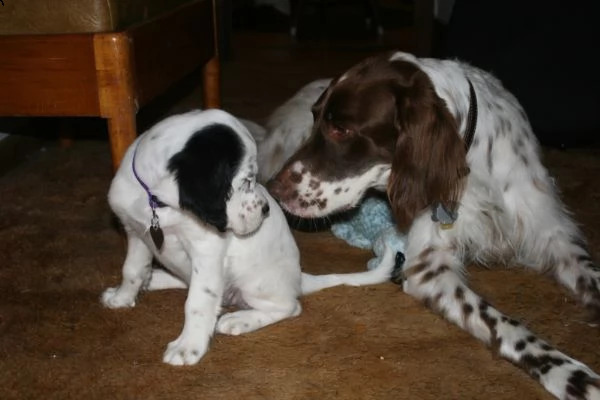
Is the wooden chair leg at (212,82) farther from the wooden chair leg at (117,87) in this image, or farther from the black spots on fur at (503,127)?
the black spots on fur at (503,127)

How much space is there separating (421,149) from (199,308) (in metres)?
0.74

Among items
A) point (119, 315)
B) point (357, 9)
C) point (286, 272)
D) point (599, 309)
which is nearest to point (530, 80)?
point (599, 309)

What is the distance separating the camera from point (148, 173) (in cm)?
191

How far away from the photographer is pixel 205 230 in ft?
6.54

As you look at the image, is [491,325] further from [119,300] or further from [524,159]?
[119,300]

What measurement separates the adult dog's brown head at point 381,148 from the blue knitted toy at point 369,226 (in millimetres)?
382

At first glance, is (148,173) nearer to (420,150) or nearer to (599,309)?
(420,150)

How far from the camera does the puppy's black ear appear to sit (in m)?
1.81

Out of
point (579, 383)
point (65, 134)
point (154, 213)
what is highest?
point (154, 213)

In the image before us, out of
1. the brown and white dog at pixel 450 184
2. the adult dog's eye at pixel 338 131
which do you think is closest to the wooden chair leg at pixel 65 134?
the brown and white dog at pixel 450 184

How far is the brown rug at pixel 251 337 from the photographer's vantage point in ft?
6.23

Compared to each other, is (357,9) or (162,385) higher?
(162,385)

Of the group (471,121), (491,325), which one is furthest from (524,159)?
(491,325)

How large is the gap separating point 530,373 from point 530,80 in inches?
82.0
